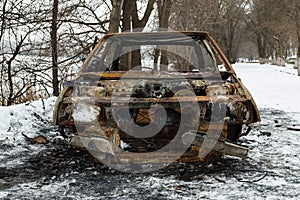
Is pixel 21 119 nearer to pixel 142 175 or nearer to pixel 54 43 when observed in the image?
pixel 142 175

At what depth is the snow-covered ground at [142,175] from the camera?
3.15 m

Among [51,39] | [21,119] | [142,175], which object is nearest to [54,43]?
[51,39]

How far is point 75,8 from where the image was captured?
40.8ft

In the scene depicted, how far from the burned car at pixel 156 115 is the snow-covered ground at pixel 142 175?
23 centimetres

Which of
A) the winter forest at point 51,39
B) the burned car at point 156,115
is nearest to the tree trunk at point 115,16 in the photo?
the winter forest at point 51,39

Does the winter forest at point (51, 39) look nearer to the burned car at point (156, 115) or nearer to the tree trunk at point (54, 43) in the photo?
the tree trunk at point (54, 43)

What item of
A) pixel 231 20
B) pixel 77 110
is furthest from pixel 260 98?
pixel 231 20

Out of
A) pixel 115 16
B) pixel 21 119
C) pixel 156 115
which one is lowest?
pixel 21 119

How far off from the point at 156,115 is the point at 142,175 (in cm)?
66

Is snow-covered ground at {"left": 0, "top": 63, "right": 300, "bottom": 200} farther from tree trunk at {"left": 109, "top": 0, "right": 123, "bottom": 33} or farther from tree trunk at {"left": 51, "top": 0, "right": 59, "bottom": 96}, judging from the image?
tree trunk at {"left": 51, "top": 0, "right": 59, "bottom": 96}

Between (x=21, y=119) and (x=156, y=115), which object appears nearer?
(x=156, y=115)

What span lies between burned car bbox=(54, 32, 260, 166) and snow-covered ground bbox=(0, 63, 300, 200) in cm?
23

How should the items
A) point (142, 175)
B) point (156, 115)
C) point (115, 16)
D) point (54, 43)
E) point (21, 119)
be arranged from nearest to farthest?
point (142, 175) < point (156, 115) < point (21, 119) < point (115, 16) < point (54, 43)

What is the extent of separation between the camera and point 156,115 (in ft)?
12.8
